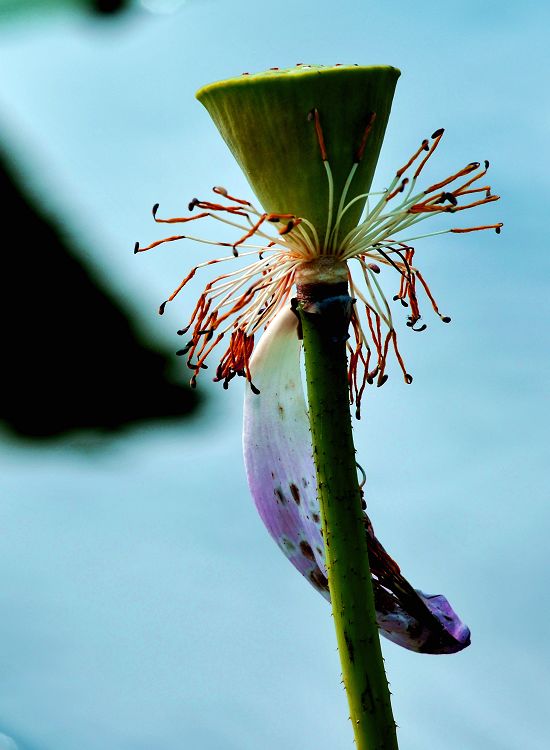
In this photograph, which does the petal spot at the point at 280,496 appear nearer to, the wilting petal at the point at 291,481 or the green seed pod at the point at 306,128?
the wilting petal at the point at 291,481

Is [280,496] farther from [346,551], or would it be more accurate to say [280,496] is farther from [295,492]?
[346,551]

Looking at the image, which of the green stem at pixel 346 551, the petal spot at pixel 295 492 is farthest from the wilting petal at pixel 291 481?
the green stem at pixel 346 551

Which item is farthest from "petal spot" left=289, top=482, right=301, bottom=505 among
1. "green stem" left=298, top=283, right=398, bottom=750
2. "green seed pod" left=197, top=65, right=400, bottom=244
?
"green seed pod" left=197, top=65, right=400, bottom=244

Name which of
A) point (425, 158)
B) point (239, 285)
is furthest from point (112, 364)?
point (425, 158)

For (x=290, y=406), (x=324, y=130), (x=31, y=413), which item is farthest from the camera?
(x=31, y=413)

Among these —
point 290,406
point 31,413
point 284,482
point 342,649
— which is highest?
point 31,413

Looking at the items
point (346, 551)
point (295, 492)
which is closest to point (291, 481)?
point (295, 492)

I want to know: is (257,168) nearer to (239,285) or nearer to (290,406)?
(239,285)
